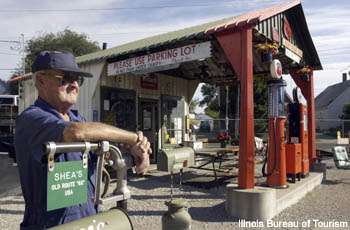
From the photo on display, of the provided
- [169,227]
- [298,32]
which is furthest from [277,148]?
[169,227]

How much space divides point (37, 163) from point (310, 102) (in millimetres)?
11805

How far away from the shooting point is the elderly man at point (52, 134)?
2168mm

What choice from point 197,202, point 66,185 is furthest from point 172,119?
point 66,185

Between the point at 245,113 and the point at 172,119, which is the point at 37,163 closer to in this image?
the point at 245,113

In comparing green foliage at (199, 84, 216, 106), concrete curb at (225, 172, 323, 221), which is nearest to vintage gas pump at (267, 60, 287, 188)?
concrete curb at (225, 172, 323, 221)

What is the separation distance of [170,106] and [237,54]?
762cm

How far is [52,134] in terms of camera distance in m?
2.17

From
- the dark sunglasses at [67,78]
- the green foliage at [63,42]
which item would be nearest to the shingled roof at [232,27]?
the dark sunglasses at [67,78]

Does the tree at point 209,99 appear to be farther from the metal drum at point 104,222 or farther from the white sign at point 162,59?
the metal drum at point 104,222

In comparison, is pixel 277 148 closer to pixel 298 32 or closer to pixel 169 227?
pixel 298 32

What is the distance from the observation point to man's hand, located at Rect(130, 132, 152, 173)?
2359 mm

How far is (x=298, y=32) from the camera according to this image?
1239cm

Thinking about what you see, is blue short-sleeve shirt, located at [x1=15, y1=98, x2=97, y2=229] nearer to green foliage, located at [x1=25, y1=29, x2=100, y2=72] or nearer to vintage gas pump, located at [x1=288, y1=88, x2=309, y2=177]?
vintage gas pump, located at [x1=288, y1=88, x2=309, y2=177]

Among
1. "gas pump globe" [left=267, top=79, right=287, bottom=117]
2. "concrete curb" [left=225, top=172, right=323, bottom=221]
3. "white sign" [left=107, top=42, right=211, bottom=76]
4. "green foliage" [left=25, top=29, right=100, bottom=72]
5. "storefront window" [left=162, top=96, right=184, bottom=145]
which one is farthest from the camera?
"green foliage" [left=25, top=29, right=100, bottom=72]
